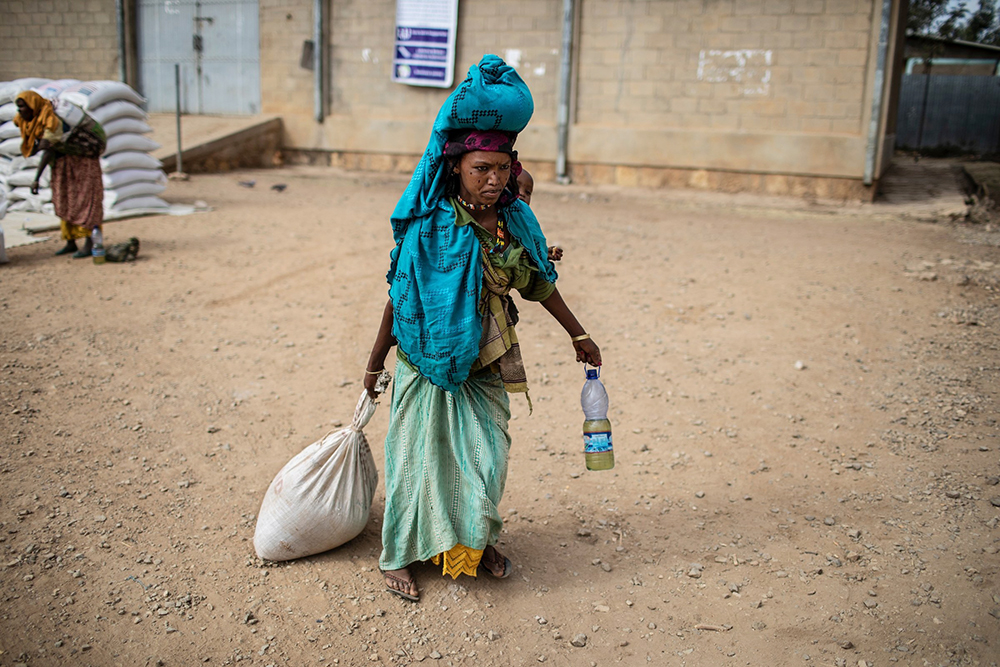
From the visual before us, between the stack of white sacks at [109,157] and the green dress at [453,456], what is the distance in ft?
A: 23.6

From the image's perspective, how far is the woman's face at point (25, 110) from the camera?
6131 mm

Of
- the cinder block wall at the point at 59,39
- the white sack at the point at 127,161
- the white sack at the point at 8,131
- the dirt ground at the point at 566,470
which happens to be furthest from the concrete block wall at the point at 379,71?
the dirt ground at the point at 566,470

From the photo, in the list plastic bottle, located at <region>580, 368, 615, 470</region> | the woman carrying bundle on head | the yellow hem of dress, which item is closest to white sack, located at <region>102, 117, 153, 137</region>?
the woman carrying bundle on head

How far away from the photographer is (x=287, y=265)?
633cm

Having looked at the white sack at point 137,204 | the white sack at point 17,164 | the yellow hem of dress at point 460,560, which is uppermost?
the white sack at point 17,164

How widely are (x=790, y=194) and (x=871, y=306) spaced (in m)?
5.40

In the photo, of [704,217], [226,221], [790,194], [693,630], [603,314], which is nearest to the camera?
[693,630]

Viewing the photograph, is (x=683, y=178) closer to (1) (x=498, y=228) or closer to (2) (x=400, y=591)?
(1) (x=498, y=228)

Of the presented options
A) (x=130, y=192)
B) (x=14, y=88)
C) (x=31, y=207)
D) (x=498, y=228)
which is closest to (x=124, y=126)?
(x=130, y=192)

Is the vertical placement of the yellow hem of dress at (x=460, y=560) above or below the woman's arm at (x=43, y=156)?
below

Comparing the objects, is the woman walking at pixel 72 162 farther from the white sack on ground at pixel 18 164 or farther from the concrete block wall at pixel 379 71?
the concrete block wall at pixel 379 71

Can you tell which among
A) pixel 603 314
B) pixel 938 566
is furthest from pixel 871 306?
pixel 938 566

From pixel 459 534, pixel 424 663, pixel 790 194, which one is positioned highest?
pixel 790 194

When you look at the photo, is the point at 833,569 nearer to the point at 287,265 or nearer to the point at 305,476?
the point at 305,476
